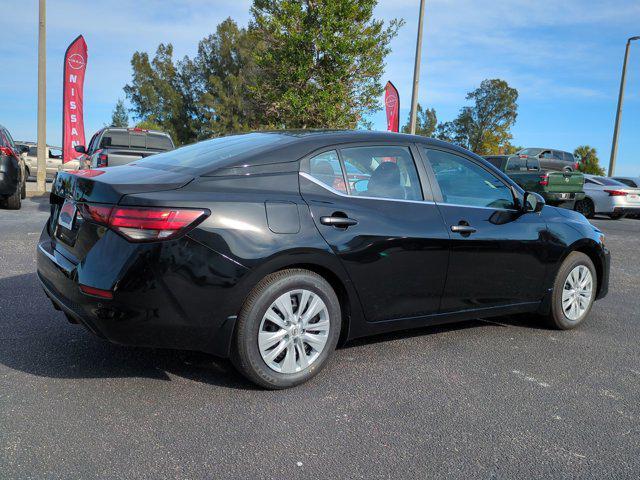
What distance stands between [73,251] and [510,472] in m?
2.48

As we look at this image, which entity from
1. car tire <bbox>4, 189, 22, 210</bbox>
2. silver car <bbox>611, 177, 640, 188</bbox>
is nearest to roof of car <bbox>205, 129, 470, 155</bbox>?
car tire <bbox>4, 189, 22, 210</bbox>

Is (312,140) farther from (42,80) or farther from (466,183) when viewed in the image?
(42,80)

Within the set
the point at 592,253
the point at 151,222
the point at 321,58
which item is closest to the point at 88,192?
the point at 151,222

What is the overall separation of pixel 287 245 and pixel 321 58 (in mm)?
13519

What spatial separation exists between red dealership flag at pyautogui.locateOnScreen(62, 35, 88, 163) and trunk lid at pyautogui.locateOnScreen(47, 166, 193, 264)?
47.4ft

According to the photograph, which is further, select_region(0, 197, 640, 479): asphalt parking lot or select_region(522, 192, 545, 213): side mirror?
select_region(522, 192, 545, 213): side mirror

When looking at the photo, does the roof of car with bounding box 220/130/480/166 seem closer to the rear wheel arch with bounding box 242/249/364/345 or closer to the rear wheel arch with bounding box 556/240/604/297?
the rear wheel arch with bounding box 242/249/364/345

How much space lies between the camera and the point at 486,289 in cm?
409

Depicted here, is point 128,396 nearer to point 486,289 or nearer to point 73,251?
point 73,251

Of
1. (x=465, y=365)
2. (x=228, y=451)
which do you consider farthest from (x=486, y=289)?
(x=228, y=451)

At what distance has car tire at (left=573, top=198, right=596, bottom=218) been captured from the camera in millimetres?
16736

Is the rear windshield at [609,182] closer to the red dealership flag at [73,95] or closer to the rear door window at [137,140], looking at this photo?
the rear door window at [137,140]

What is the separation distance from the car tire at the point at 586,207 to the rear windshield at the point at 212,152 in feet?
50.1

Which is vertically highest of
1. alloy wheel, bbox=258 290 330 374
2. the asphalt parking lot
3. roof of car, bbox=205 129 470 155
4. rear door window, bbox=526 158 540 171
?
rear door window, bbox=526 158 540 171
